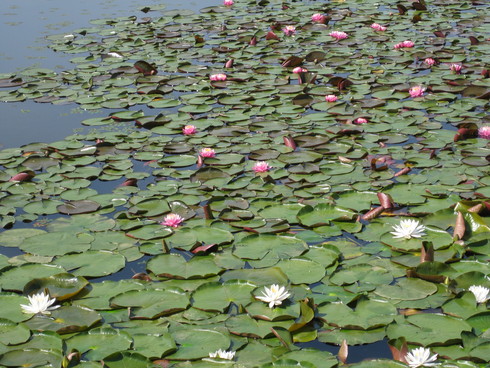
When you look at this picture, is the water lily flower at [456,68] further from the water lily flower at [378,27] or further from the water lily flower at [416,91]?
the water lily flower at [378,27]

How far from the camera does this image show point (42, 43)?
715 cm

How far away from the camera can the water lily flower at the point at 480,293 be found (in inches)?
104

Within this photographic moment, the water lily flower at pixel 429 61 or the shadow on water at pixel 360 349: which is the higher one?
the shadow on water at pixel 360 349

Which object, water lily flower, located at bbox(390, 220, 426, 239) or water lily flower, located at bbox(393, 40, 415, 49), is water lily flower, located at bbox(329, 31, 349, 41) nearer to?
water lily flower, located at bbox(393, 40, 415, 49)

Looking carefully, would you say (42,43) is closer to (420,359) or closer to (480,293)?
(480,293)

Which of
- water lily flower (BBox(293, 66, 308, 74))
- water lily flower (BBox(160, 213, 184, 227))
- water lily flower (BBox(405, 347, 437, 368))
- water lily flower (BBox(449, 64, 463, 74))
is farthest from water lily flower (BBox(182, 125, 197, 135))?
water lily flower (BBox(405, 347, 437, 368))

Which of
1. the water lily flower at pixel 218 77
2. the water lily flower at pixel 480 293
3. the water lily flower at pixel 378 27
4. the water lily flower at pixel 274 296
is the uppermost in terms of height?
the water lily flower at pixel 274 296

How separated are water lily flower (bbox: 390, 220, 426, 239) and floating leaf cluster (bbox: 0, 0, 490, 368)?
0.03m

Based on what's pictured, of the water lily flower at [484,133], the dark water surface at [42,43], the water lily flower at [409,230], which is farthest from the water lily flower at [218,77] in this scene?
the water lily flower at [409,230]

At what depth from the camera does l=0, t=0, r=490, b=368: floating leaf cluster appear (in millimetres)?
2514

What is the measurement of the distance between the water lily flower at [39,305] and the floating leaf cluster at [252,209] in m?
0.03

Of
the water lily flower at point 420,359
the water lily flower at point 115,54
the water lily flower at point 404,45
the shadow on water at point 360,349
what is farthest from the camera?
the water lily flower at point 115,54

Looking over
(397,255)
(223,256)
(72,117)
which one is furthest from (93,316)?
(72,117)

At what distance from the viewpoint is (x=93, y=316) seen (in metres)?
2.64
